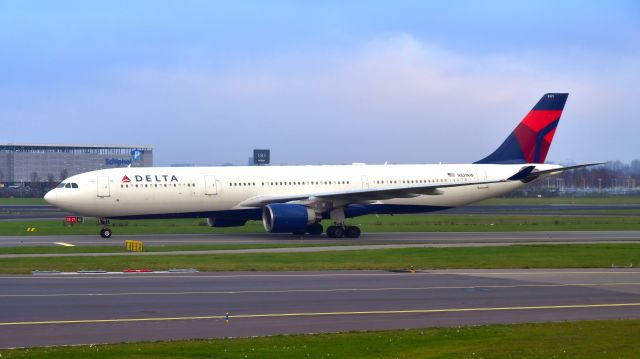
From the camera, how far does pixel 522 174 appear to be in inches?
1820

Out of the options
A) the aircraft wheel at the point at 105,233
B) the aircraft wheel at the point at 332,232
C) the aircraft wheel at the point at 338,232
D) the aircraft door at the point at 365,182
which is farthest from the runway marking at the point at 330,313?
the aircraft door at the point at 365,182

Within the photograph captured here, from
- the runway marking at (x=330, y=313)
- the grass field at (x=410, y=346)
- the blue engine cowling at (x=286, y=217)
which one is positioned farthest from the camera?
the blue engine cowling at (x=286, y=217)

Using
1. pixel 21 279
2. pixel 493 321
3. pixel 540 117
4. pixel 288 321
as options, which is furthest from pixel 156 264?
pixel 540 117

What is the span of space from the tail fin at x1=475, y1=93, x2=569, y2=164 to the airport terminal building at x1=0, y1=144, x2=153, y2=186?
114476 millimetres

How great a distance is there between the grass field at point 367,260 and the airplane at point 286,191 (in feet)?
32.0

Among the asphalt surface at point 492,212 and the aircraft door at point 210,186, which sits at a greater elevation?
the aircraft door at point 210,186

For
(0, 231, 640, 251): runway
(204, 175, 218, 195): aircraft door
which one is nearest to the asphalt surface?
(0, 231, 640, 251): runway

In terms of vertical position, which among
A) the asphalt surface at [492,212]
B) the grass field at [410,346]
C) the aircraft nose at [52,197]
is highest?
the aircraft nose at [52,197]

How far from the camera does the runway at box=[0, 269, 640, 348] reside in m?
16.6

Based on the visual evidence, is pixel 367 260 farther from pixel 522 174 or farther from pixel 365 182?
pixel 522 174

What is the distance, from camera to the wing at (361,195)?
4322 cm

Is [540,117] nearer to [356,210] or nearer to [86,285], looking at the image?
[356,210]

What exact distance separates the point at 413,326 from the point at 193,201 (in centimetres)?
2837

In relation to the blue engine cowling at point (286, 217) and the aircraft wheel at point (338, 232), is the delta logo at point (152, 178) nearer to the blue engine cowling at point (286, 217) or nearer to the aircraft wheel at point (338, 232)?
→ the blue engine cowling at point (286, 217)
